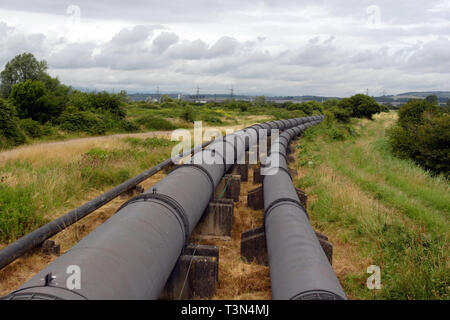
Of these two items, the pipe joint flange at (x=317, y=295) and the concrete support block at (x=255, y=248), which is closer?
the pipe joint flange at (x=317, y=295)

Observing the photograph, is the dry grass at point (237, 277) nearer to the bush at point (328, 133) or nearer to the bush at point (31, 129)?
the bush at point (328, 133)

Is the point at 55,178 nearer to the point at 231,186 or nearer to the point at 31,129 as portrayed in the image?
the point at 231,186

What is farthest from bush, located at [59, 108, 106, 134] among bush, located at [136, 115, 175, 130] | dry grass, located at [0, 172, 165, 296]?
dry grass, located at [0, 172, 165, 296]

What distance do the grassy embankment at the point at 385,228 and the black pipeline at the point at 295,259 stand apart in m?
1.43

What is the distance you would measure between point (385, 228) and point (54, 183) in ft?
23.4

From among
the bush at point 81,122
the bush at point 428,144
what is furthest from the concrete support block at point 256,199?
the bush at point 81,122

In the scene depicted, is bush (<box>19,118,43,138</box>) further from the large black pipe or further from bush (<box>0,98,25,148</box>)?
the large black pipe

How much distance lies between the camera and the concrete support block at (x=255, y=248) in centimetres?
576

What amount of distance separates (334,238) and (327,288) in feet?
13.8

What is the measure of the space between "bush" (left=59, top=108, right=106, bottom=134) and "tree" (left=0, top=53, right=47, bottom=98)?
886 inches

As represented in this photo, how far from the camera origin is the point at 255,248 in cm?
582

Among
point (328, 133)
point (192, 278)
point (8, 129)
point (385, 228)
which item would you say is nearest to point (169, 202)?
point (192, 278)
